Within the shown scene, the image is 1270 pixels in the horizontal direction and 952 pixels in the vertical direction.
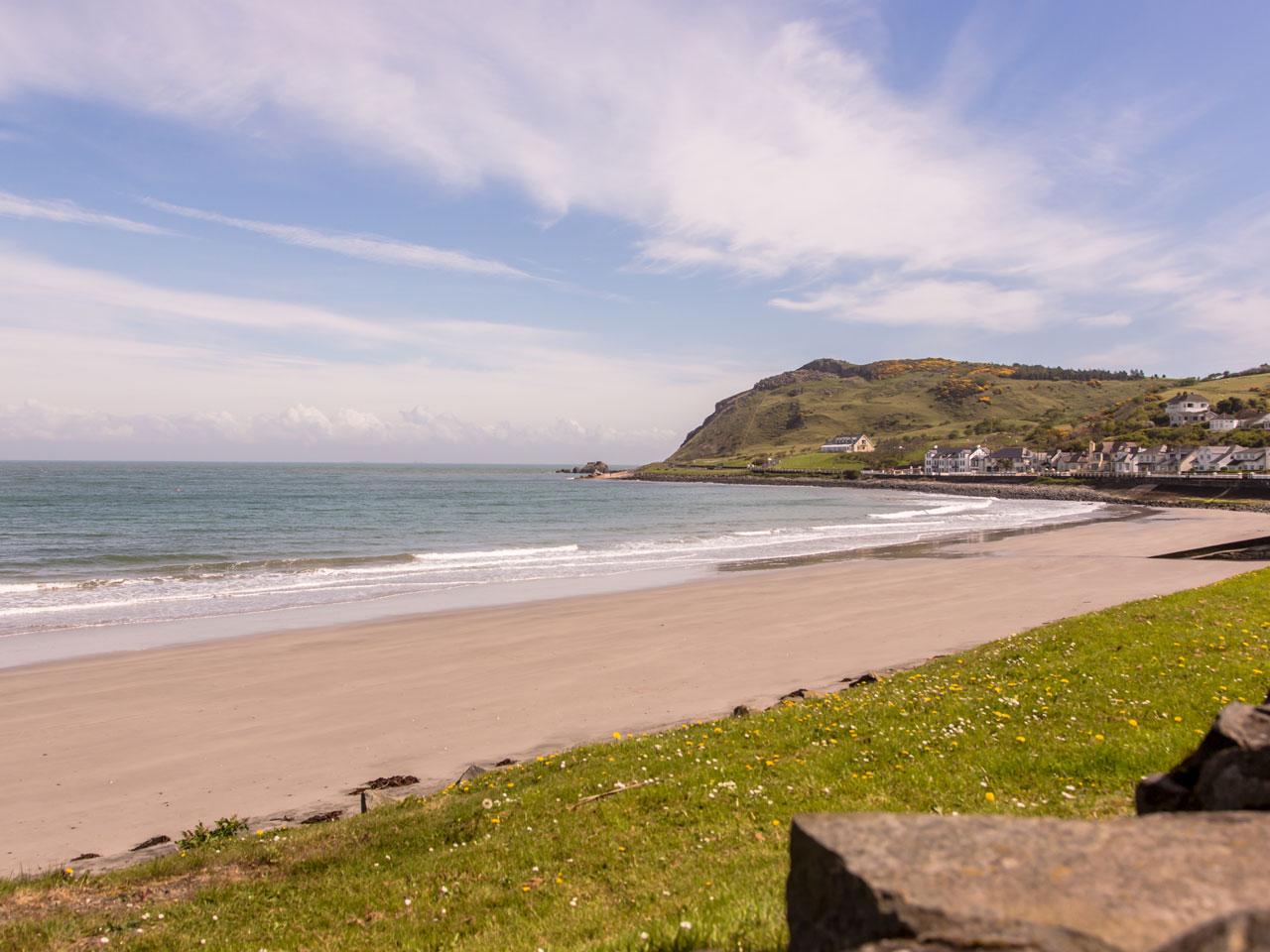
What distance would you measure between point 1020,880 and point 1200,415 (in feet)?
743

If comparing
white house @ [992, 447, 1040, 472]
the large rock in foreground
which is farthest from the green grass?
white house @ [992, 447, 1040, 472]

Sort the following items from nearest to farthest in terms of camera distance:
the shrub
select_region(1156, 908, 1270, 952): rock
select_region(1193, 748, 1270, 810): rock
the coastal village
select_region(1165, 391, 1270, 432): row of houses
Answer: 1. select_region(1156, 908, 1270, 952): rock
2. select_region(1193, 748, 1270, 810): rock
3. the shrub
4. the coastal village
5. select_region(1165, 391, 1270, 432): row of houses

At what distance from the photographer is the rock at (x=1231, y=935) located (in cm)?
279

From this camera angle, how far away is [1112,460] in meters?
160

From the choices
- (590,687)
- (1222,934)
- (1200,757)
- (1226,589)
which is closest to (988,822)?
(1222,934)

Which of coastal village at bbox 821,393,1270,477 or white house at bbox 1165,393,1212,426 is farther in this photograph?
white house at bbox 1165,393,1212,426

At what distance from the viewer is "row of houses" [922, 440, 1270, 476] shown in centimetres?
14250

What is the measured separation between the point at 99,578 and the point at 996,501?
11746 centimetres

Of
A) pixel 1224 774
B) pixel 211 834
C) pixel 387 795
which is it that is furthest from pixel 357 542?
pixel 1224 774

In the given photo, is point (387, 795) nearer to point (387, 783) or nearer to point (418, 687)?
point (387, 783)

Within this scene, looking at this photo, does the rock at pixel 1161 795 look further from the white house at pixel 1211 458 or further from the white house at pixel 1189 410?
the white house at pixel 1189 410

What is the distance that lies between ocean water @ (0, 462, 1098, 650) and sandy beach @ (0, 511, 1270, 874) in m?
9.03

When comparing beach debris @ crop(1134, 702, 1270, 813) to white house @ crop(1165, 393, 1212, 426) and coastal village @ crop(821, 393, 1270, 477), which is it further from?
white house @ crop(1165, 393, 1212, 426)

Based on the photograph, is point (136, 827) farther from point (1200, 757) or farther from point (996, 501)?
point (996, 501)
